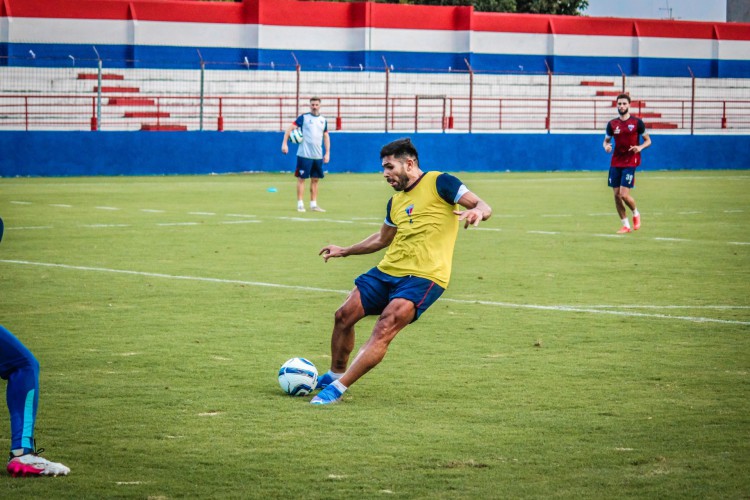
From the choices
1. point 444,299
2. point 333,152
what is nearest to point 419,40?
point 333,152

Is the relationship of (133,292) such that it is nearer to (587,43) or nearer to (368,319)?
(368,319)

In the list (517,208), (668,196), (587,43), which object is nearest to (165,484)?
(517,208)

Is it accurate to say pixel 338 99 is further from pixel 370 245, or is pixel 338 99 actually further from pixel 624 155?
pixel 370 245

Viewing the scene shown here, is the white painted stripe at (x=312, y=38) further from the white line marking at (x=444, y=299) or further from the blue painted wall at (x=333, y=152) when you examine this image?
the white line marking at (x=444, y=299)

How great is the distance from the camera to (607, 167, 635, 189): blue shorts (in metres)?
20.0

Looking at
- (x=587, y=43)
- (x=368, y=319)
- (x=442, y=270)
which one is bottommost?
(x=368, y=319)

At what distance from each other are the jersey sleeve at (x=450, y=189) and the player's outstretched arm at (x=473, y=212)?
0.06 meters

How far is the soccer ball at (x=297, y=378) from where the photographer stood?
8.00 metres

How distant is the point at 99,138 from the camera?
3334 cm

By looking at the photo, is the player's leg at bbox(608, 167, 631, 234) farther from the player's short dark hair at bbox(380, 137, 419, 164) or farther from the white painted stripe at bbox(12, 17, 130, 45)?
the white painted stripe at bbox(12, 17, 130, 45)

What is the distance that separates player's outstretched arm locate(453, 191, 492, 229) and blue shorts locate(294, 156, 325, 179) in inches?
614

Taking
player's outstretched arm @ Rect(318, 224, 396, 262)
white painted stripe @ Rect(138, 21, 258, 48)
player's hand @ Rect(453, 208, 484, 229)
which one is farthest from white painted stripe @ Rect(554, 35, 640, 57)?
player's hand @ Rect(453, 208, 484, 229)

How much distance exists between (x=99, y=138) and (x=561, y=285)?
2236cm

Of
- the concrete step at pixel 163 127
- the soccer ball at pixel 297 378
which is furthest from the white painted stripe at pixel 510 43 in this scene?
the soccer ball at pixel 297 378
